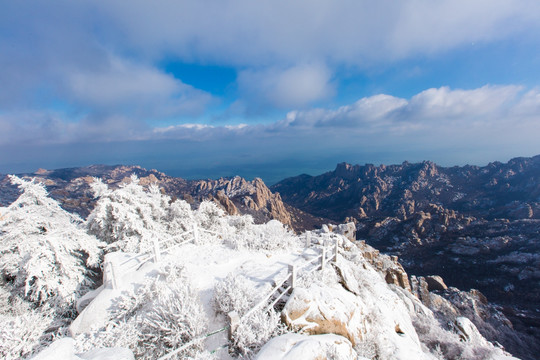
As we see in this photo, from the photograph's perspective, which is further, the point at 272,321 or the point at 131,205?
the point at 131,205

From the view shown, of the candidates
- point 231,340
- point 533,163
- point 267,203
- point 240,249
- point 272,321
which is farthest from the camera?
point 533,163

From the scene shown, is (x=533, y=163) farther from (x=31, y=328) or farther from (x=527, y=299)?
(x=31, y=328)

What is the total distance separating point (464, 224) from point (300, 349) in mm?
120467

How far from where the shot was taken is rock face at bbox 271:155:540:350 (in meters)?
57.5

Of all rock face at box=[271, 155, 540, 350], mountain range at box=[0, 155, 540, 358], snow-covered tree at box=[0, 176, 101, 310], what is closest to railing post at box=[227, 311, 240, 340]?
snow-covered tree at box=[0, 176, 101, 310]

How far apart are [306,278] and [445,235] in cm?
10399

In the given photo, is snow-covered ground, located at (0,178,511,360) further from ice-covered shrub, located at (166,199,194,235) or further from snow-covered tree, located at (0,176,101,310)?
ice-covered shrub, located at (166,199,194,235)

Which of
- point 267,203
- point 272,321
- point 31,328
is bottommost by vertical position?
point 267,203

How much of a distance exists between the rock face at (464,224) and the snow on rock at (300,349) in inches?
943

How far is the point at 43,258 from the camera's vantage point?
10.3 m

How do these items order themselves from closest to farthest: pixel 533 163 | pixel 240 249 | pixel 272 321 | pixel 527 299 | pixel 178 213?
pixel 272 321 < pixel 240 249 < pixel 178 213 < pixel 527 299 < pixel 533 163

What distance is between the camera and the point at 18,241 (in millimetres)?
11195

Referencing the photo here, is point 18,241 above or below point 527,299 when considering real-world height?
above

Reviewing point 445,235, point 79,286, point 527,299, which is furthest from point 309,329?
point 445,235
